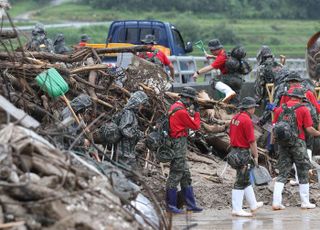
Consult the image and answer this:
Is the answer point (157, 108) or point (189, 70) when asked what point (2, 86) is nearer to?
point (157, 108)

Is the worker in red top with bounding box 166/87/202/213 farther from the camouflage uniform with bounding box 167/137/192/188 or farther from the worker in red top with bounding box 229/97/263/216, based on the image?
the worker in red top with bounding box 229/97/263/216

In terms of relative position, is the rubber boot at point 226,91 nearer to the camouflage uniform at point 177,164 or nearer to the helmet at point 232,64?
the helmet at point 232,64

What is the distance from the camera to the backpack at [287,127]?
16.9m

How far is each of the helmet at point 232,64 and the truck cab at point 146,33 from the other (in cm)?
575

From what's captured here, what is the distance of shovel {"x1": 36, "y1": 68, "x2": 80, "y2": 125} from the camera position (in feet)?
54.1

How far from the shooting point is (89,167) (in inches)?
472

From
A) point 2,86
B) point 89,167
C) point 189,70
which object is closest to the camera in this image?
point 89,167

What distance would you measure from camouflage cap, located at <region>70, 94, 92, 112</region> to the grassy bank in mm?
37275

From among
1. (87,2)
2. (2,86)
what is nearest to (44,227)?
(2,86)

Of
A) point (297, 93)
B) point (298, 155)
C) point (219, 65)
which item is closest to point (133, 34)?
point (219, 65)

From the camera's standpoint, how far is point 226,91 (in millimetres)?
21734

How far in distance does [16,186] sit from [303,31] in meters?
59.2

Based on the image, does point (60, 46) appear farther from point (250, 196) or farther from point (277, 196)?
point (250, 196)

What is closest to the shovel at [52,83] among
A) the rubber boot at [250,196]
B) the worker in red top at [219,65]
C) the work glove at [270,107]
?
the rubber boot at [250,196]
